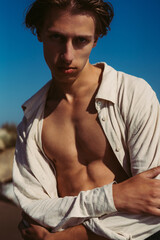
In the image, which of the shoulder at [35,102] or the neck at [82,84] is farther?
the shoulder at [35,102]

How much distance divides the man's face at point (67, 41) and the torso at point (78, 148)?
0.18 m

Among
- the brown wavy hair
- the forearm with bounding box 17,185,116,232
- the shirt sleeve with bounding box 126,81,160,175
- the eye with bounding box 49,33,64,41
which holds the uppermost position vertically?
the brown wavy hair

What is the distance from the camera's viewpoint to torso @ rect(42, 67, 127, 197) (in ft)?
4.65

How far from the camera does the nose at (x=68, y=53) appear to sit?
1.32 metres

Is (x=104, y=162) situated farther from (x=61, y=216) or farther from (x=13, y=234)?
(x=13, y=234)

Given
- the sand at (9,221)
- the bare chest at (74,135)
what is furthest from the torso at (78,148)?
the sand at (9,221)

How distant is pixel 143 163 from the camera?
4.22ft

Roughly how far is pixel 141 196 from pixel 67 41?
0.66 meters

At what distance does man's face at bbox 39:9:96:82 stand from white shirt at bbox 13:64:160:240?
0.52 ft

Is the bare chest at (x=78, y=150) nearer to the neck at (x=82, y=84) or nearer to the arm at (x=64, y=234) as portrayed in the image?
the neck at (x=82, y=84)

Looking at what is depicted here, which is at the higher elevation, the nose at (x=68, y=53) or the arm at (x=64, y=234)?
the nose at (x=68, y=53)

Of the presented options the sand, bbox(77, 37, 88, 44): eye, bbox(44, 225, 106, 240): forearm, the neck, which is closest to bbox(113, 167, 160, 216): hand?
bbox(44, 225, 106, 240): forearm

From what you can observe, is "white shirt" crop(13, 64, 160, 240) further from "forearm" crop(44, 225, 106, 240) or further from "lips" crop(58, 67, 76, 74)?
"lips" crop(58, 67, 76, 74)

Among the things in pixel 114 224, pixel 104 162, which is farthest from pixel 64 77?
pixel 114 224
